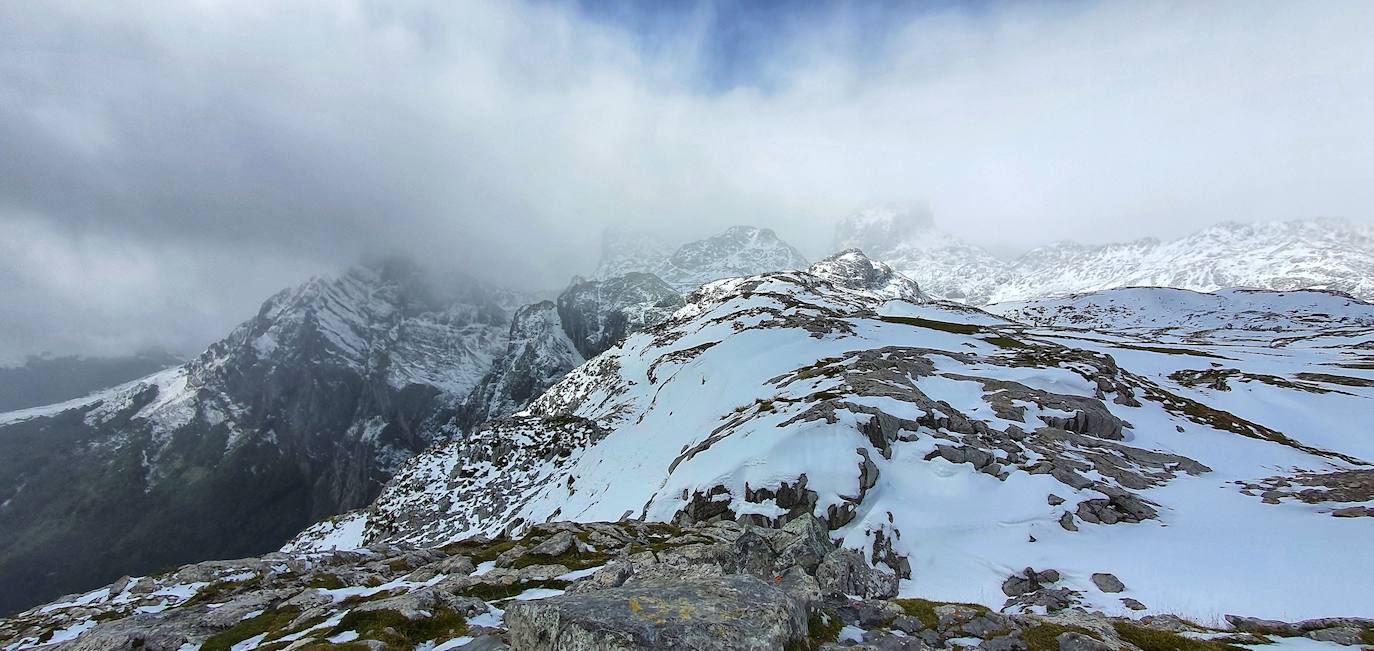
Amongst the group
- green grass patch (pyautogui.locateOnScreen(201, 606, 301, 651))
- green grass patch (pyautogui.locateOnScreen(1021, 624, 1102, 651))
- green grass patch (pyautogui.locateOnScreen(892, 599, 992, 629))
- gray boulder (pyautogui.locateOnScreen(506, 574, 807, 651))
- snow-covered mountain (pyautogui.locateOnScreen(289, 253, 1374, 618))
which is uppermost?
gray boulder (pyautogui.locateOnScreen(506, 574, 807, 651))

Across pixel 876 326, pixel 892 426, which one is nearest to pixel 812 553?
pixel 892 426

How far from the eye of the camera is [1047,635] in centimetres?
1105

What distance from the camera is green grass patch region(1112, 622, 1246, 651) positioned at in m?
9.93

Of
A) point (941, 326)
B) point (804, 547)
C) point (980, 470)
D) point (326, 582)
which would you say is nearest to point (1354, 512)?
point (980, 470)

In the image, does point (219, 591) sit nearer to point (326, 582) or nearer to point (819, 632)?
point (326, 582)

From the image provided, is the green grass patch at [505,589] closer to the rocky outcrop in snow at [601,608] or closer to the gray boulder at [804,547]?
the rocky outcrop in snow at [601,608]

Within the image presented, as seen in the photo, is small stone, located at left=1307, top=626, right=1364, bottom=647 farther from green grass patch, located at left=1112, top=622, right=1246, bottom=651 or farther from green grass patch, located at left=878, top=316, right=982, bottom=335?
green grass patch, located at left=878, top=316, right=982, bottom=335

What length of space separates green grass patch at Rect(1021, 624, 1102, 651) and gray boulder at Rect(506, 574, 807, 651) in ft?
16.7

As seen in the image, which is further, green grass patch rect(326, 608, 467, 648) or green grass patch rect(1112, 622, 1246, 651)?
green grass patch rect(326, 608, 467, 648)

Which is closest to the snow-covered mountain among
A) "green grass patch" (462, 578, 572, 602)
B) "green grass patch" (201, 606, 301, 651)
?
"green grass patch" (462, 578, 572, 602)

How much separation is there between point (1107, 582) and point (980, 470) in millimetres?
10977

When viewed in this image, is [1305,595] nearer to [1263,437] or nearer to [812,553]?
[812,553]

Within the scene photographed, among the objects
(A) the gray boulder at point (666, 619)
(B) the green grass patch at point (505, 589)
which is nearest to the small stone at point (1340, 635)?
(A) the gray boulder at point (666, 619)

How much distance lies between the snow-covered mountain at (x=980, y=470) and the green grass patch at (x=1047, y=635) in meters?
7.94
